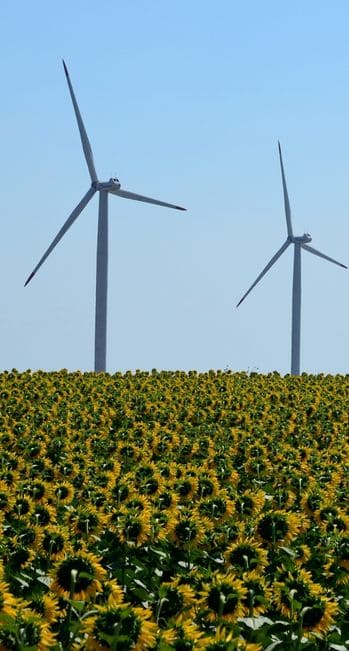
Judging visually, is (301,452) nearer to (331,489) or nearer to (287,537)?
(331,489)

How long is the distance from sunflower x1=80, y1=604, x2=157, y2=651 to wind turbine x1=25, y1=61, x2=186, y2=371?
47.2m

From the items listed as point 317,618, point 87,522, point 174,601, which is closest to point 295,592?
point 317,618

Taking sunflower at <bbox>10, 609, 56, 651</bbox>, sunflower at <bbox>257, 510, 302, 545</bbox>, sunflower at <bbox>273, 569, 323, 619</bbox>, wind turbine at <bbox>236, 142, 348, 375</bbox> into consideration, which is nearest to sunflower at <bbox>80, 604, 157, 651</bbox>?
→ sunflower at <bbox>10, 609, 56, 651</bbox>

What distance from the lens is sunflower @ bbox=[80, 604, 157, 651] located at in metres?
7.41

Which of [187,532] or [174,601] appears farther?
[187,532]

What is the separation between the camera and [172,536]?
13117mm

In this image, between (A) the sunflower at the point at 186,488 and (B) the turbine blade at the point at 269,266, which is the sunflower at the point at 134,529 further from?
(B) the turbine blade at the point at 269,266

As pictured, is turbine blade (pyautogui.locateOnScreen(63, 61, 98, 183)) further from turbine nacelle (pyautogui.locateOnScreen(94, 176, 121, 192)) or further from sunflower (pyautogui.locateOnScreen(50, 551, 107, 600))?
sunflower (pyautogui.locateOnScreen(50, 551, 107, 600))

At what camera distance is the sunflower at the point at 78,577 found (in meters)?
9.45

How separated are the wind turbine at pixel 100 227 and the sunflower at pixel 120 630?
4723 centimetres

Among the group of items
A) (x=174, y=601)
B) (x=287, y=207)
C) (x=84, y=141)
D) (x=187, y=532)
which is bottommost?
(x=174, y=601)

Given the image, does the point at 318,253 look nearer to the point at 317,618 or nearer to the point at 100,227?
the point at 100,227

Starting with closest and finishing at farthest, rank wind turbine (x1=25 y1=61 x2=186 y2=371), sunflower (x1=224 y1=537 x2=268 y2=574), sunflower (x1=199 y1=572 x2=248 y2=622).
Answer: sunflower (x1=199 y1=572 x2=248 y2=622)
sunflower (x1=224 y1=537 x2=268 y2=574)
wind turbine (x1=25 y1=61 x2=186 y2=371)

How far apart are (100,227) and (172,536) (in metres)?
43.9
